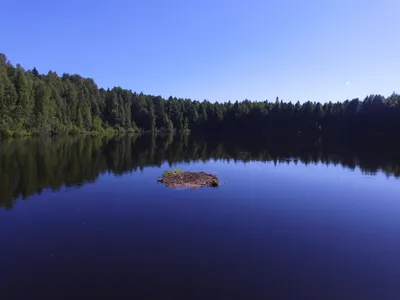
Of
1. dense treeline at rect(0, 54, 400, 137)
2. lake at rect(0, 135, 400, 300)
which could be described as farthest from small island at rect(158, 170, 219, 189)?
dense treeline at rect(0, 54, 400, 137)

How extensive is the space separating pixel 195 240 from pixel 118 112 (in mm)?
161837

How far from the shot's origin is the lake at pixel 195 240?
1430cm

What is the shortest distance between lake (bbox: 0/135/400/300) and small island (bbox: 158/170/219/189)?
1682mm

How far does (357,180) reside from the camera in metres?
44.1

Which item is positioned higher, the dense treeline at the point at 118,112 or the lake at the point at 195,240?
the dense treeline at the point at 118,112

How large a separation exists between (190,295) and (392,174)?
46.9m

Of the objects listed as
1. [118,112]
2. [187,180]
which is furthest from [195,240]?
[118,112]

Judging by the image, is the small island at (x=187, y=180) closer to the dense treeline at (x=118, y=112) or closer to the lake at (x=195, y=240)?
the lake at (x=195, y=240)

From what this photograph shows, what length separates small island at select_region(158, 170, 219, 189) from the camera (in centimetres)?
3702

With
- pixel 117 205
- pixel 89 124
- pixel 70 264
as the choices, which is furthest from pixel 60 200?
pixel 89 124

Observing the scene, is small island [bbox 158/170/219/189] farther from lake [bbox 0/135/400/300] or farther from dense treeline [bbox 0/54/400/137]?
dense treeline [bbox 0/54/400/137]

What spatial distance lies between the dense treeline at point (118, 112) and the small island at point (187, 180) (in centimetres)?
7629

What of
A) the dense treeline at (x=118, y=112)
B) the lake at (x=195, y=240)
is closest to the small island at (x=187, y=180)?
the lake at (x=195, y=240)

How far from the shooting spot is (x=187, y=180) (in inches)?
1554
